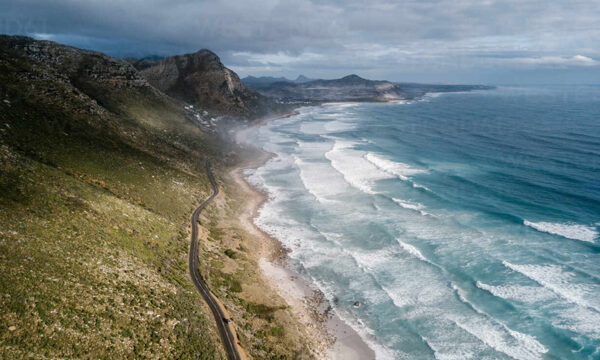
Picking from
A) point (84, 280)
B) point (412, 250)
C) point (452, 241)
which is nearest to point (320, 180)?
point (412, 250)

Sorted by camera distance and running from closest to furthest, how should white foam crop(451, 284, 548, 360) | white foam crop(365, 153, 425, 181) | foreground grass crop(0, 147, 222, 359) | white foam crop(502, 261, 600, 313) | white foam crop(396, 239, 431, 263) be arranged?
foreground grass crop(0, 147, 222, 359)
white foam crop(451, 284, 548, 360)
white foam crop(502, 261, 600, 313)
white foam crop(396, 239, 431, 263)
white foam crop(365, 153, 425, 181)

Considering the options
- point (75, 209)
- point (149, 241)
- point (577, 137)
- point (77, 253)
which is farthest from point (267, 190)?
point (577, 137)

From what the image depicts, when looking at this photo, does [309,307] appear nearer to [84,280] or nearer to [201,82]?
[84,280]

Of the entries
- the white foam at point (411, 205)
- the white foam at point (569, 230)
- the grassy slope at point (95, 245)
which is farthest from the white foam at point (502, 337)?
the white foam at point (411, 205)

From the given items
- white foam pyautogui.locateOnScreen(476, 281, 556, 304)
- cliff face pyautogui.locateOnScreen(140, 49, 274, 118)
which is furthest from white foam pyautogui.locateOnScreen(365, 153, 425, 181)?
cliff face pyautogui.locateOnScreen(140, 49, 274, 118)

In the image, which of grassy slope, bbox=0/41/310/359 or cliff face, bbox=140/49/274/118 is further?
cliff face, bbox=140/49/274/118

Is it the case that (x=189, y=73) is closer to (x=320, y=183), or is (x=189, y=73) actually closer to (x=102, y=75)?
(x=102, y=75)

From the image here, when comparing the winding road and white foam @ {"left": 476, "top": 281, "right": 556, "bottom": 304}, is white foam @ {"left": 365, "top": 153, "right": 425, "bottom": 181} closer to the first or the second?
white foam @ {"left": 476, "top": 281, "right": 556, "bottom": 304}
